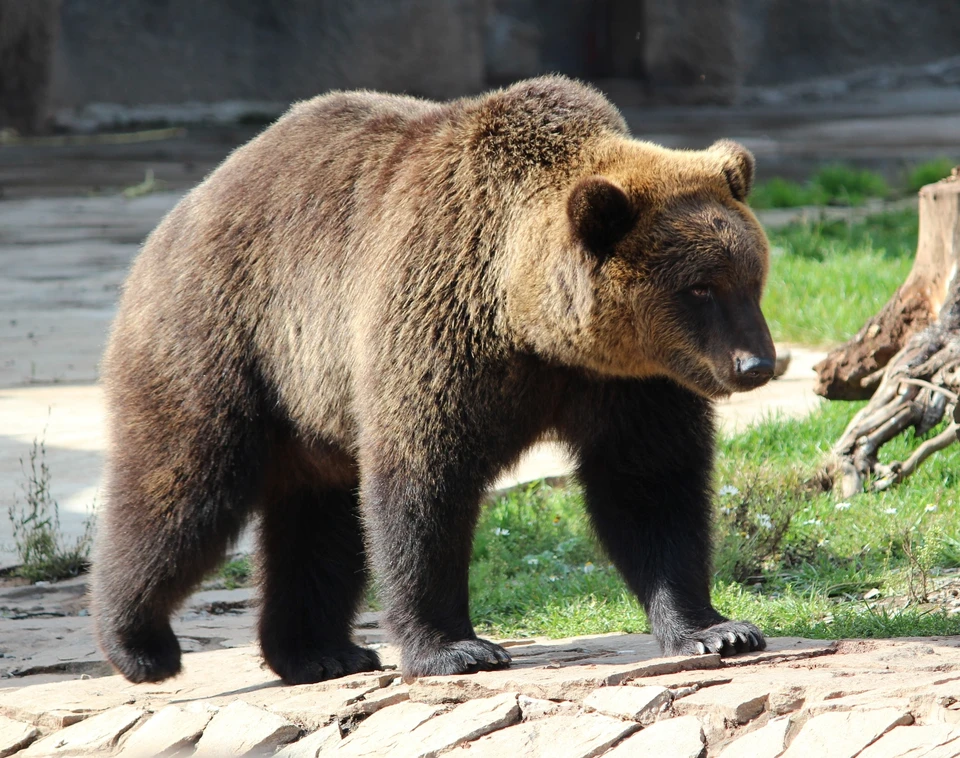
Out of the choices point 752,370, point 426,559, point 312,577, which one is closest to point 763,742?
point 752,370

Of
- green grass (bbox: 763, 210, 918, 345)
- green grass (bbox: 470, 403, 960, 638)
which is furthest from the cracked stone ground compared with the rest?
green grass (bbox: 763, 210, 918, 345)

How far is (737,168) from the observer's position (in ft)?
14.2

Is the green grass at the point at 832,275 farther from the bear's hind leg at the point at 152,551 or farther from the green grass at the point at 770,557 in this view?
the bear's hind leg at the point at 152,551

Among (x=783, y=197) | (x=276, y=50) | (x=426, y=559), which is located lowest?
(x=426, y=559)

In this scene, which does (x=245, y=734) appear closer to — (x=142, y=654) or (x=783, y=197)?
(x=142, y=654)

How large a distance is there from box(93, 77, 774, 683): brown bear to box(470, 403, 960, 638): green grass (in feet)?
2.26

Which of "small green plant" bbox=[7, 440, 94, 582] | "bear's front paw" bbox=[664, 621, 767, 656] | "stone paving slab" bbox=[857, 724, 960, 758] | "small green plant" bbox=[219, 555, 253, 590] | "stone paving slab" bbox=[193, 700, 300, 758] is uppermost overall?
"small green plant" bbox=[7, 440, 94, 582]

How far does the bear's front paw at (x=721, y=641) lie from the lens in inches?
167

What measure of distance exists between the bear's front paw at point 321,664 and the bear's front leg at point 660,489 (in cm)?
106

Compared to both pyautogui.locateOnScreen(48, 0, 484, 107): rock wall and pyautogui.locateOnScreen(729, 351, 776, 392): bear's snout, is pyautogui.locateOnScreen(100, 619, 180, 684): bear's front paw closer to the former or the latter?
pyautogui.locateOnScreen(729, 351, 776, 392): bear's snout

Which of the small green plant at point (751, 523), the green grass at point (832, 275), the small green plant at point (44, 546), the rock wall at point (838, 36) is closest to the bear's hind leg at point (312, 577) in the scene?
the small green plant at point (44, 546)

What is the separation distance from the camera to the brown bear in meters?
4.12

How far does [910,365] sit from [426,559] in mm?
3166

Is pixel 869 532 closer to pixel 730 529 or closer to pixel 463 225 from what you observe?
pixel 730 529
